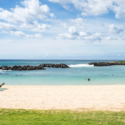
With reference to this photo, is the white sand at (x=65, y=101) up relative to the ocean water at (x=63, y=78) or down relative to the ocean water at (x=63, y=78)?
up

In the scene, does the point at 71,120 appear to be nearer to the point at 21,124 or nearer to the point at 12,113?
the point at 21,124

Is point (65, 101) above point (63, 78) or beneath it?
above

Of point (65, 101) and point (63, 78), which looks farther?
point (63, 78)

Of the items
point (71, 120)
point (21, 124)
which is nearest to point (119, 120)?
point (71, 120)

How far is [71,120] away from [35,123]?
1.43 metres

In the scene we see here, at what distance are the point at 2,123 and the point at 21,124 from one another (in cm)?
73

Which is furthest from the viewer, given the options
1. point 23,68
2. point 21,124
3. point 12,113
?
point 23,68

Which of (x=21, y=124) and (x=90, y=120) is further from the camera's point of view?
(x=90, y=120)

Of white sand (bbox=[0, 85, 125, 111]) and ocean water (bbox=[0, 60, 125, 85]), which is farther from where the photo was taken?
ocean water (bbox=[0, 60, 125, 85])

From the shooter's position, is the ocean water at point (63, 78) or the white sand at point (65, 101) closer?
the white sand at point (65, 101)

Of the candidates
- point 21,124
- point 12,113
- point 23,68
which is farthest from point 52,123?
point 23,68

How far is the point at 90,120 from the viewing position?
254 inches

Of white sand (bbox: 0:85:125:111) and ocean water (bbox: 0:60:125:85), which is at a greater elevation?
white sand (bbox: 0:85:125:111)

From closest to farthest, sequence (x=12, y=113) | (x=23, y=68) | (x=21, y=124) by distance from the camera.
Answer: (x=21, y=124) < (x=12, y=113) < (x=23, y=68)
